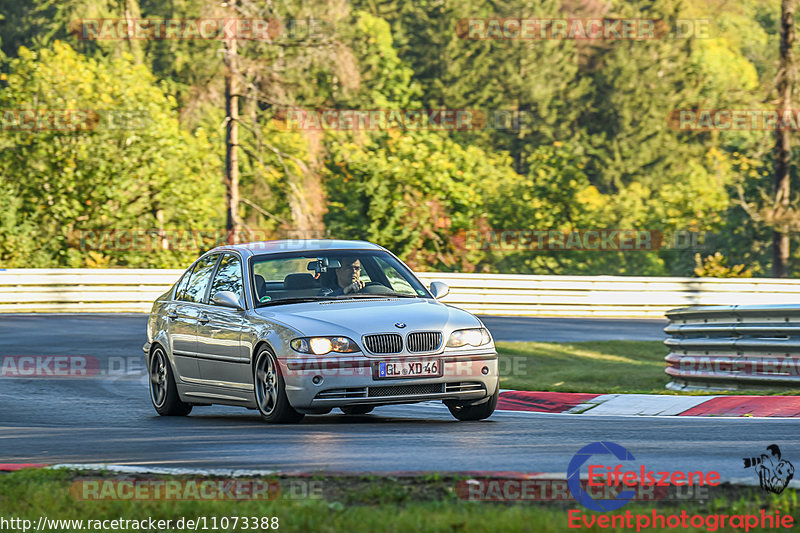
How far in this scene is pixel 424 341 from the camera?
9938 millimetres

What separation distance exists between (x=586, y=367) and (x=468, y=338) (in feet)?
26.6

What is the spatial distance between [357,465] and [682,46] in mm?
66587

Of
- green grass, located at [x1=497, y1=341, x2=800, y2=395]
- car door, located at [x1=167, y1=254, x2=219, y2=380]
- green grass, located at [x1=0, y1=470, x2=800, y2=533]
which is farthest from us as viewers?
green grass, located at [x1=497, y1=341, x2=800, y2=395]

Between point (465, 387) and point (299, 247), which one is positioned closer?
point (465, 387)

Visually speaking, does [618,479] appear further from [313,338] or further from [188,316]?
[188,316]

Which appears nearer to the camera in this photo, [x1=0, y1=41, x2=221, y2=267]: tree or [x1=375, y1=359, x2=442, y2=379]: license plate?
[x1=375, y1=359, x2=442, y2=379]: license plate

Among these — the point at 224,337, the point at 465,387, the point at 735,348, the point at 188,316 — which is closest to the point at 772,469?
the point at 465,387

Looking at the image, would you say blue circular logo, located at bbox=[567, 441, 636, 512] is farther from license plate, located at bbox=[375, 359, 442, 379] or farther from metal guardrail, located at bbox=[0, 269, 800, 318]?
metal guardrail, located at bbox=[0, 269, 800, 318]

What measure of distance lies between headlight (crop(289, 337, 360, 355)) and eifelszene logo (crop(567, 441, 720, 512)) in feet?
9.09

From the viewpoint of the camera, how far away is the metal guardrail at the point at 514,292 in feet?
87.6

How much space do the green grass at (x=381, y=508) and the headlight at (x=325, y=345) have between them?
291 centimetres

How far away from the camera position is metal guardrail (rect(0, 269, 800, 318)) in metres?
26.7

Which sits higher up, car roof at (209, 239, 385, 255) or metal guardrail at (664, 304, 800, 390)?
car roof at (209, 239, 385, 255)

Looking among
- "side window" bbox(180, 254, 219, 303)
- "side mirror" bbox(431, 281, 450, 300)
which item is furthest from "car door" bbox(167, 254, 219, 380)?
"side mirror" bbox(431, 281, 450, 300)
